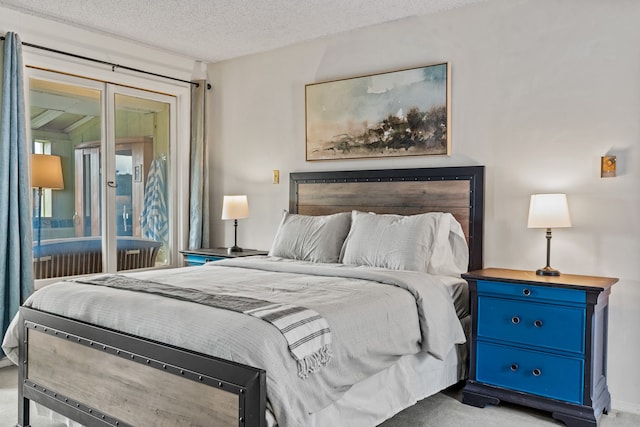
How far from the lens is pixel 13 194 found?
380 centimetres

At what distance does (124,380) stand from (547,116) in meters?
2.84

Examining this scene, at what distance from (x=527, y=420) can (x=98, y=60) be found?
13.4 feet

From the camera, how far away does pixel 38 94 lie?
4.14 metres

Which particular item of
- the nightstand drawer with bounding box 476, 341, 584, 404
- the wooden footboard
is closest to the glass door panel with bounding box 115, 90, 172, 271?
the wooden footboard

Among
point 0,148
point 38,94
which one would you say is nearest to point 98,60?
point 38,94

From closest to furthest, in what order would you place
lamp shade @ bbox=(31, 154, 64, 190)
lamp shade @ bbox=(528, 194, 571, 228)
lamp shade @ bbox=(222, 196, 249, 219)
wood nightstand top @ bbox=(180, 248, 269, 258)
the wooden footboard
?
the wooden footboard < lamp shade @ bbox=(528, 194, 571, 228) < lamp shade @ bbox=(31, 154, 64, 190) < wood nightstand top @ bbox=(180, 248, 269, 258) < lamp shade @ bbox=(222, 196, 249, 219)

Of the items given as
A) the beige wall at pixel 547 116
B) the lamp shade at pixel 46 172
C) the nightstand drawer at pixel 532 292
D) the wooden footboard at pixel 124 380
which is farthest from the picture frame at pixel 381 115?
the wooden footboard at pixel 124 380

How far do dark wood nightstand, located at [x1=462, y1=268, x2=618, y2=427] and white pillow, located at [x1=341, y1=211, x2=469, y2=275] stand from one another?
1.11ft

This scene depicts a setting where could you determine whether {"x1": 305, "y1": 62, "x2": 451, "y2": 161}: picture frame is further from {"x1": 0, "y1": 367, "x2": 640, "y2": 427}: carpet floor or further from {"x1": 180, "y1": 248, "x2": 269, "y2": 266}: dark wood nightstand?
{"x1": 0, "y1": 367, "x2": 640, "y2": 427}: carpet floor

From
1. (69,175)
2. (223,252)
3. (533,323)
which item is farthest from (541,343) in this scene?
(69,175)

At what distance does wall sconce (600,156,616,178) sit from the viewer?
3.13 metres

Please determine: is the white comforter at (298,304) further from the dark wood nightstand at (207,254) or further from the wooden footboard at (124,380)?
the dark wood nightstand at (207,254)

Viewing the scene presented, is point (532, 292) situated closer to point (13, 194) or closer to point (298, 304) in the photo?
point (298, 304)

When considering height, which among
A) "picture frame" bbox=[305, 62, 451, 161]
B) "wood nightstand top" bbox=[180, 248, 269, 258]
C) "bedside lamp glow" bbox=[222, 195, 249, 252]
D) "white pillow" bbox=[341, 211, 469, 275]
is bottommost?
"wood nightstand top" bbox=[180, 248, 269, 258]
